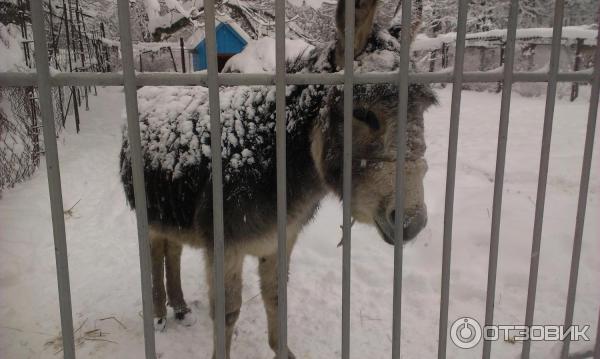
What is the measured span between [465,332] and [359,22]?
6.66 feet

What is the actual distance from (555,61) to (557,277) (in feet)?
10.5

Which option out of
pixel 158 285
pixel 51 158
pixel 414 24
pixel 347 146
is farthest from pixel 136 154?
pixel 158 285

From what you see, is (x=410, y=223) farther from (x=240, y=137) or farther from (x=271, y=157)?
(x=240, y=137)

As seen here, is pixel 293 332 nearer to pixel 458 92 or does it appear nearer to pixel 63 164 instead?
pixel 458 92

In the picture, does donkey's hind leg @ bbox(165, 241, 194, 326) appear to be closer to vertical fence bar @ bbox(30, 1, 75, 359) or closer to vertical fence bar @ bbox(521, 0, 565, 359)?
vertical fence bar @ bbox(30, 1, 75, 359)

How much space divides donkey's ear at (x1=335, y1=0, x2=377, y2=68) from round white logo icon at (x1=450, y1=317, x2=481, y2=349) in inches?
67.3

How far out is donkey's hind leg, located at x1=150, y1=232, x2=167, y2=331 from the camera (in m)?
3.43

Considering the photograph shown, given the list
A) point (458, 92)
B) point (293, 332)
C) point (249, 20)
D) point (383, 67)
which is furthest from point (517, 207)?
point (249, 20)

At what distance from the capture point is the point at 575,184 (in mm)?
6199

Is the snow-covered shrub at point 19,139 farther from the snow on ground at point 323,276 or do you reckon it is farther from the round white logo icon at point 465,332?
the round white logo icon at point 465,332

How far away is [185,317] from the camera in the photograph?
139 inches

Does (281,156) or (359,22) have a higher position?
(359,22)

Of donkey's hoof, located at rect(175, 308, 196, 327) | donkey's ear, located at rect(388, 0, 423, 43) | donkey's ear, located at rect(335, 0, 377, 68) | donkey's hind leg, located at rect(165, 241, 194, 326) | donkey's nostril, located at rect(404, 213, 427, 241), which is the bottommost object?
donkey's hoof, located at rect(175, 308, 196, 327)

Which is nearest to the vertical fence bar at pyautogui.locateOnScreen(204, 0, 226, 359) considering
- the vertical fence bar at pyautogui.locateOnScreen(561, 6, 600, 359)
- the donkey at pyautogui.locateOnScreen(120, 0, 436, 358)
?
the donkey at pyautogui.locateOnScreen(120, 0, 436, 358)
